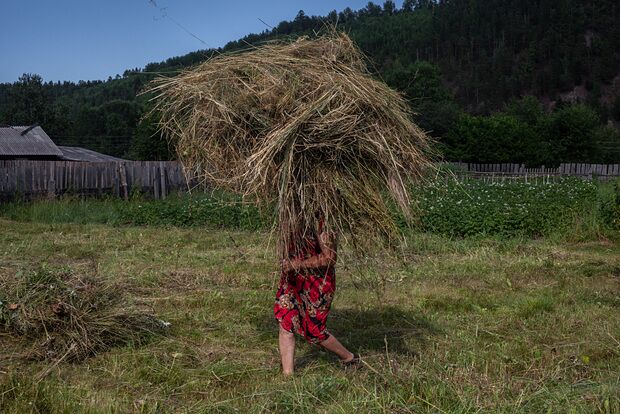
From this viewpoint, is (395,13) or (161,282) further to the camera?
(395,13)

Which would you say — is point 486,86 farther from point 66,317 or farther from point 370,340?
point 66,317

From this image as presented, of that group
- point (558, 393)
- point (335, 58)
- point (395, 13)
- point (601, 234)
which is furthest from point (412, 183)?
point (395, 13)

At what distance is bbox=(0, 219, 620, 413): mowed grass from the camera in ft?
11.4

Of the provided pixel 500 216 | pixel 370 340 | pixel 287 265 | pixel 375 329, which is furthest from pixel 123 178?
pixel 287 265

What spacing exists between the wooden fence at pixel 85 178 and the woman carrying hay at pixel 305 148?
1138 centimetres

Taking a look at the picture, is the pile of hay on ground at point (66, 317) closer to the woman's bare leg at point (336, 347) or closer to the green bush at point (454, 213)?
the woman's bare leg at point (336, 347)

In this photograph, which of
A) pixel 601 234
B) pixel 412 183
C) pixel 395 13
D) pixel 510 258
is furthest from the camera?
pixel 395 13

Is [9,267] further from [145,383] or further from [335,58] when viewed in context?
[335,58]

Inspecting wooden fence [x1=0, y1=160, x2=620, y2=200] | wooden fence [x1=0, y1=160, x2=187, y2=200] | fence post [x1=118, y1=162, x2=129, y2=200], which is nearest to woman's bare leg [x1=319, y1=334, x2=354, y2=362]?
wooden fence [x1=0, y1=160, x2=620, y2=200]

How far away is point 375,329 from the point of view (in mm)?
5594

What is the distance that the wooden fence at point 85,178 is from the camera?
16453 millimetres

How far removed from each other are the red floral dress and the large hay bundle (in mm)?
299

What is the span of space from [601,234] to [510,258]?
2.87 m

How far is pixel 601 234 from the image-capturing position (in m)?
11.0
